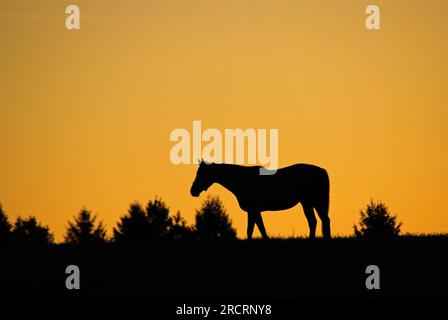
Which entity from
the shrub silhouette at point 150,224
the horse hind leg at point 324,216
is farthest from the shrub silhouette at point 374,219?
the horse hind leg at point 324,216

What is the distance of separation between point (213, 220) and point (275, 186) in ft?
221

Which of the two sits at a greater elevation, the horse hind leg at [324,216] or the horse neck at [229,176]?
the horse neck at [229,176]

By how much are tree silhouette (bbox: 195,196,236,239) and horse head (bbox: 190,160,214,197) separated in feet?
200

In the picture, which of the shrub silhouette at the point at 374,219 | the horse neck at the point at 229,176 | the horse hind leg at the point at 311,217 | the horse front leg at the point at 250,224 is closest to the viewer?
the horse front leg at the point at 250,224

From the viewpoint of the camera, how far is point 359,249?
21766mm

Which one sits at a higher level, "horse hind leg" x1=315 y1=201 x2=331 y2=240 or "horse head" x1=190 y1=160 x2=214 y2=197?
"horse head" x1=190 y1=160 x2=214 y2=197

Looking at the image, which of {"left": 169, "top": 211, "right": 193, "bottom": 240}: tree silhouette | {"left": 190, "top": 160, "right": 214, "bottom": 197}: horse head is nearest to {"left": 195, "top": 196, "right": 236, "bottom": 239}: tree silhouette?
{"left": 169, "top": 211, "right": 193, "bottom": 240}: tree silhouette

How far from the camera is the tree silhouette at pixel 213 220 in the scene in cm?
9107

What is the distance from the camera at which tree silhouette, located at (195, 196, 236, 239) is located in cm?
9107

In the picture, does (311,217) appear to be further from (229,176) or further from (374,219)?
(374,219)

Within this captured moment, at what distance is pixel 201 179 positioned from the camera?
87.1ft

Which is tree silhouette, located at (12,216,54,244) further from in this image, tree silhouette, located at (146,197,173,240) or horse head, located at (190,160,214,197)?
horse head, located at (190,160,214,197)

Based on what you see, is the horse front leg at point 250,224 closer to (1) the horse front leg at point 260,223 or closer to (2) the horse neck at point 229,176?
(1) the horse front leg at point 260,223
